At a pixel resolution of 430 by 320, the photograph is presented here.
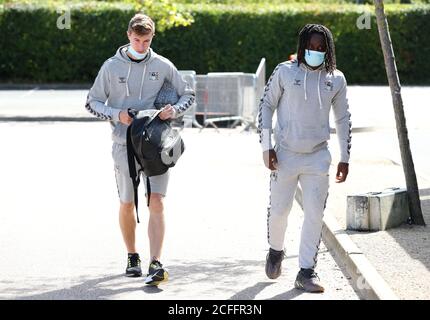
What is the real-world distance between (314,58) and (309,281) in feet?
4.96

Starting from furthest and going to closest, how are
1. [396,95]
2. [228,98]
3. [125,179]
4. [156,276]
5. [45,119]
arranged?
1. [45,119]
2. [228,98]
3. [396,95]
4. [125,179]
5. [156,276]

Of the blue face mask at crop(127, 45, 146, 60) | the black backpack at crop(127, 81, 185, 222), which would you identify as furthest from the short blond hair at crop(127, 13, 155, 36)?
the black backpack at crop(127, 81, 185, 222)

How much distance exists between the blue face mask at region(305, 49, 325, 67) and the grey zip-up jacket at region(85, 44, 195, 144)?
94 cm

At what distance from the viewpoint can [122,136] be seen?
8.68 meters

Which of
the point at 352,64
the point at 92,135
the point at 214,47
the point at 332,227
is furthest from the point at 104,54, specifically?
the point at 332,227

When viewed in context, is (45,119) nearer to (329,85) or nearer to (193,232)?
(193,232)

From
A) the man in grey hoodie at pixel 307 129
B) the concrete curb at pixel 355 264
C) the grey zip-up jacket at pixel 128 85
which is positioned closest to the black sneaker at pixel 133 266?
the grey zip-up jacket at pixel 128 85

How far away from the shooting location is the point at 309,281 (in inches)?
328

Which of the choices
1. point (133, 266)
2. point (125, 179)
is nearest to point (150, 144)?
point (125, 179)

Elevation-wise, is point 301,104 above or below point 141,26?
below

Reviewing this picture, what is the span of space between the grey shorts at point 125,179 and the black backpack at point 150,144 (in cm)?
6

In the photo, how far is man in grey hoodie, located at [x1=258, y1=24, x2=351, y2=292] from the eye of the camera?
329 inches

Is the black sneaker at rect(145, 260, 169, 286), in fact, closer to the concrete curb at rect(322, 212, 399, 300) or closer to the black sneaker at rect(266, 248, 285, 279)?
the black sneaker at rect(266, 248, 285, 279)

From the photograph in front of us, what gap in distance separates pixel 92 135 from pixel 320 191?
14.0 meters
